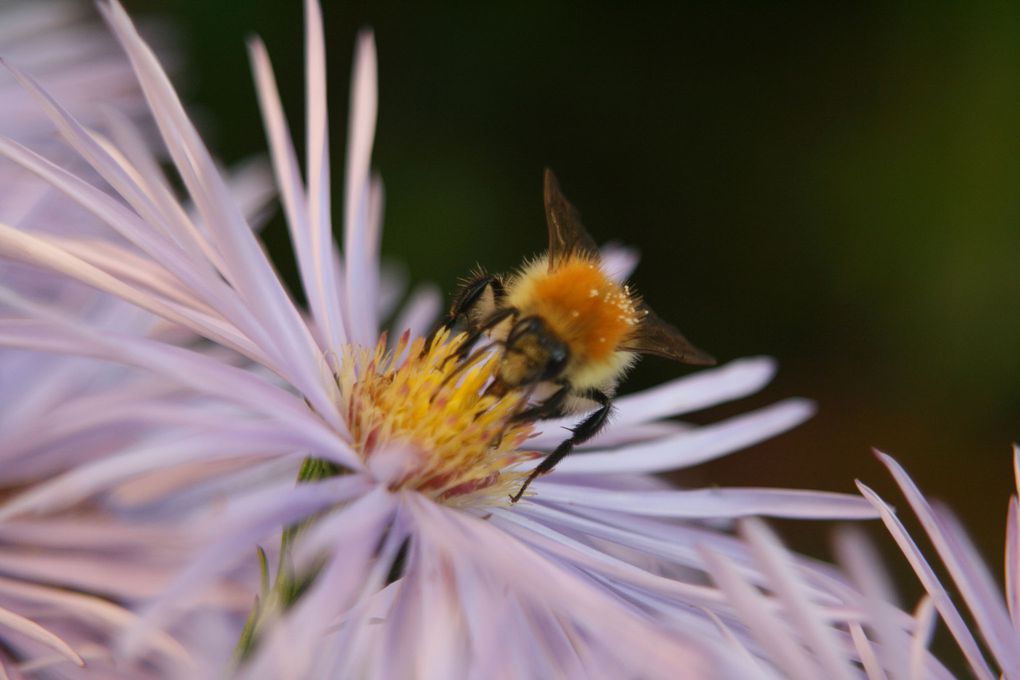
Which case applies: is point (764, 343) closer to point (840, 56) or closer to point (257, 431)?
point (840, 56)

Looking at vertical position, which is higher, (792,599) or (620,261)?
(620,261)

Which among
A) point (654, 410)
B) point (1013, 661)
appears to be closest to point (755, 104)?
point (654, 410)

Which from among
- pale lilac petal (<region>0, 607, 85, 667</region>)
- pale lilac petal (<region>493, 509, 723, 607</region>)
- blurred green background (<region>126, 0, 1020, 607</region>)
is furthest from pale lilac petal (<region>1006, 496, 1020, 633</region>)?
blurred green background (<region>126, 0, 1020, 607</region>)

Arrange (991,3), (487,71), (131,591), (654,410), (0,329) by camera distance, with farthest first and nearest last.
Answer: (487,71)
(991,3)
(654,410)
(131,591)
(0,329)

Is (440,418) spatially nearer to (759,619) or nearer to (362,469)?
(362,469)

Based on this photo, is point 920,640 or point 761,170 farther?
point 761,170

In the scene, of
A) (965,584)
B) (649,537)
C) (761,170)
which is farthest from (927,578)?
(761,170)

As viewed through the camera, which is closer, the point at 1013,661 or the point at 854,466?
the point at 1013,661

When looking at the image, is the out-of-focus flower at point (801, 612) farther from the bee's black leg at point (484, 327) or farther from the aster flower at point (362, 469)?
the bee's black leg at point (484, 327)
